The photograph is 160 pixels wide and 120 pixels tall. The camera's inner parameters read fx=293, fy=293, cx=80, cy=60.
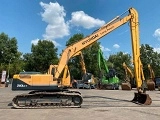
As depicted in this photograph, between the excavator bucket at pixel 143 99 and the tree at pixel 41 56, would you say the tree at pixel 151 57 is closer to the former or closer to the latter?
the tree at pixel 41 56

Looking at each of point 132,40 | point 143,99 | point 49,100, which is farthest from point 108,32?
point 49,100

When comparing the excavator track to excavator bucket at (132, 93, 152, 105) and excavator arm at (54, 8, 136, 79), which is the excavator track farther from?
excavator bucket at (132, 93, 152, 105)

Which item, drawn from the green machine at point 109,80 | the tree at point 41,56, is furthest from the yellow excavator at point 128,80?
the tree at point 41,56

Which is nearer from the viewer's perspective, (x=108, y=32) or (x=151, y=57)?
(x=108, y=32)

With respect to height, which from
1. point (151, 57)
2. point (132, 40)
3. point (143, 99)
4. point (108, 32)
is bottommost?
point (143, 99)

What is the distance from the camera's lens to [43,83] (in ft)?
61.2

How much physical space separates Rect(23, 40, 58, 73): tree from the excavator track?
79296mm

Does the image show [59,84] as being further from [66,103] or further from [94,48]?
[94,48]

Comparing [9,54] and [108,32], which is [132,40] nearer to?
[108,32]

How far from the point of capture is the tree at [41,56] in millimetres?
98562

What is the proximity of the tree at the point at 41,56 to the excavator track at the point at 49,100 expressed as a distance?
79.3 meters

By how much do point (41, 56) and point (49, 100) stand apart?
8111cm

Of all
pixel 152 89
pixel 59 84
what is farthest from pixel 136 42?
pixel 152 89

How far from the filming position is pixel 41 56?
9875cm
